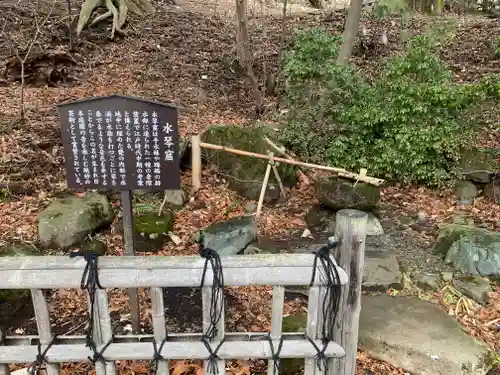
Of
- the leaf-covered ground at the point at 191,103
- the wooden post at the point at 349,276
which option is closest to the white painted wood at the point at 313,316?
the wooden post at the point at 349,276

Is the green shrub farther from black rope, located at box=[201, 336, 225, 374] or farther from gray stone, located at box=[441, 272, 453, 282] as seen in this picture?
black rope, located at box=[201, 336, 225, 374]

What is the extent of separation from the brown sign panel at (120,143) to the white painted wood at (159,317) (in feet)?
A: 2.80

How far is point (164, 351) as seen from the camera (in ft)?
8.93

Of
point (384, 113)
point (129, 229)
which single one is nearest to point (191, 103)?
point (384, 113)

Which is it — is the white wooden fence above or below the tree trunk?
below

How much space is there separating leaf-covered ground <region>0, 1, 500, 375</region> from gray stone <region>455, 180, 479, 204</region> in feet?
0.60

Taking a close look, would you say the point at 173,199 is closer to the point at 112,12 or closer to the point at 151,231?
the point at 151,231

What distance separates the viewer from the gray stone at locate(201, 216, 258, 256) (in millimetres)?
5922

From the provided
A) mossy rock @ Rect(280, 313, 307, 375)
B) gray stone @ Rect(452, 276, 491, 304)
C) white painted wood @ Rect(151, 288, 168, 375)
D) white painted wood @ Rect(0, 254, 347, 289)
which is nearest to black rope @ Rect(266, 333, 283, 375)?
white painted wood @ Rect(0, 254, 347, 289)

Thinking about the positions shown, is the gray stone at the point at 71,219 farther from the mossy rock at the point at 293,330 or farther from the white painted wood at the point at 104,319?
the white painted wood at the point at 104,319

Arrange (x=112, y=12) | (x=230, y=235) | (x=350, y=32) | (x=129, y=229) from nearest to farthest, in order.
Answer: (x=129, y=229) < (x=230, y=235) < (x=350, y=32) < (x=112, y=12)

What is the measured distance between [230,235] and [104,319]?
3446 millimetres

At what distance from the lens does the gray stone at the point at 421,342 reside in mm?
3787

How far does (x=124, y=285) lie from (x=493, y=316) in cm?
409
